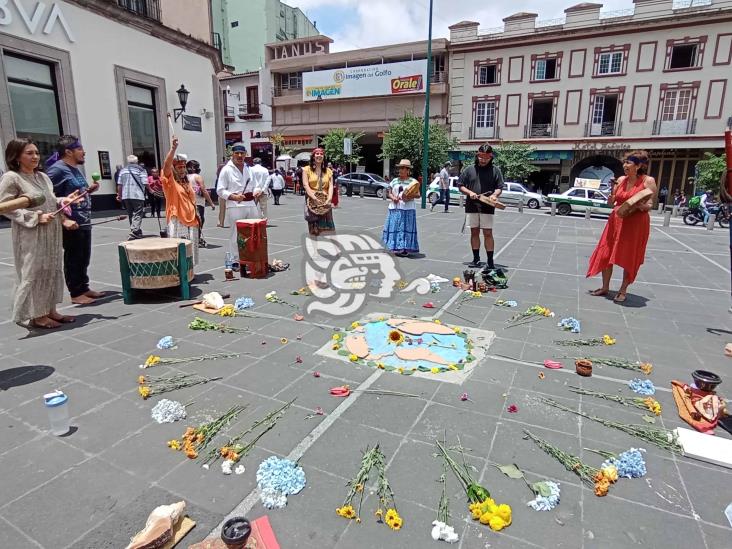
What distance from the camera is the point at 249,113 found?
131ft

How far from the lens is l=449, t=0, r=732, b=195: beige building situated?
25.0m

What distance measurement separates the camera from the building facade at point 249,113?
38.8 m

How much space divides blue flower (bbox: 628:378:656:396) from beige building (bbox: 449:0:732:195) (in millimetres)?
28284

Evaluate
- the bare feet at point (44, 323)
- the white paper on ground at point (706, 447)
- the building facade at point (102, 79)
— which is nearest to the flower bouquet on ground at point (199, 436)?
the bare feet at point (44, 323)

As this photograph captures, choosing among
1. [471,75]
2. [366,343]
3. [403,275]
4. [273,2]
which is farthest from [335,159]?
[366,343]

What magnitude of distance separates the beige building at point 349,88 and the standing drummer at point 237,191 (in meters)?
24.1

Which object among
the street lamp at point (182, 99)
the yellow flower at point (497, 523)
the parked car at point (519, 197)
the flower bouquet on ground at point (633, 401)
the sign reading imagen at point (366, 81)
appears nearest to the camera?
the yellow flower at point (497, 523)

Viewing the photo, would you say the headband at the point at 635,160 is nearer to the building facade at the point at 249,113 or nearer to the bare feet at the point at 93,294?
the bare feet at the point at 93,294

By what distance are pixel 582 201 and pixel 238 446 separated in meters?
21.0

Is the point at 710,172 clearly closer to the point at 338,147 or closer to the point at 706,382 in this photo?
the point at 338,147

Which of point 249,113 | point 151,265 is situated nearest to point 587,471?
point 151,265

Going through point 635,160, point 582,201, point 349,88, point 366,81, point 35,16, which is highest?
point 366,81

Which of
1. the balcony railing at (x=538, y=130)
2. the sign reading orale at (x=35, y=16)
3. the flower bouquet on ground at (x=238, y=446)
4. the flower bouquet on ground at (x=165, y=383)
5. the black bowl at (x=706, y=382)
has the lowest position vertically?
the flower bouquet on ground at (x=238, y=446)

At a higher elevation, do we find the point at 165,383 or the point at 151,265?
the point at 151,265
